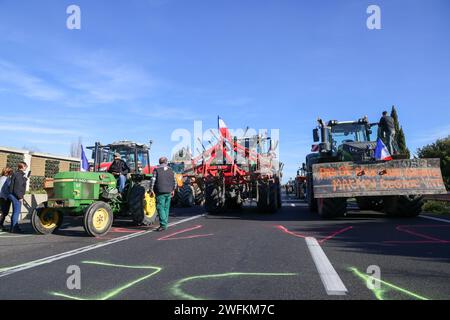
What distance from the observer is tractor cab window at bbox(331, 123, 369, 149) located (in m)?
12.7

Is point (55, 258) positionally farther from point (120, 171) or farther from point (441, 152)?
point (441, 152)

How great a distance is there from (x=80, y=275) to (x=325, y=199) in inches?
290

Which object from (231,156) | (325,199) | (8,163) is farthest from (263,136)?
(8,163)

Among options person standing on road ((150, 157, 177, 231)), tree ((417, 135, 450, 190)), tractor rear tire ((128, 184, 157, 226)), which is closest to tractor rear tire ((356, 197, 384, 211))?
person standing on road ((150, 157, 177, 231))

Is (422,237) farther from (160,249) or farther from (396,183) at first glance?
(160,249)

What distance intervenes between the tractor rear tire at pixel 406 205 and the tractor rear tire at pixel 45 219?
9.05 metres

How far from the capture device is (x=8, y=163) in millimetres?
19859

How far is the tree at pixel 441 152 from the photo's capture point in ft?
130

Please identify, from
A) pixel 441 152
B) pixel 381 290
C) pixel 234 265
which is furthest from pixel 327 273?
pixel 441 152

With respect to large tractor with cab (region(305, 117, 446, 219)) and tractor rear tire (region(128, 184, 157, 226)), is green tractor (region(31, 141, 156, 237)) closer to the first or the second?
tractor rear tire (region(128, 184, 157, 226))

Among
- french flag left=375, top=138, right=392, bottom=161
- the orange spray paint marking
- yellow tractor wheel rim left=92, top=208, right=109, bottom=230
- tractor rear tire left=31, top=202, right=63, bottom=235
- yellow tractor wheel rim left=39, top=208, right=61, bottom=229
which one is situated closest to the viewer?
the orange spray paint marking

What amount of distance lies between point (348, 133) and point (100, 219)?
882cm

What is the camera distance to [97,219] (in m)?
8.04

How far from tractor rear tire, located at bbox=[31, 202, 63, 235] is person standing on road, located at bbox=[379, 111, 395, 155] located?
943 centimetres
